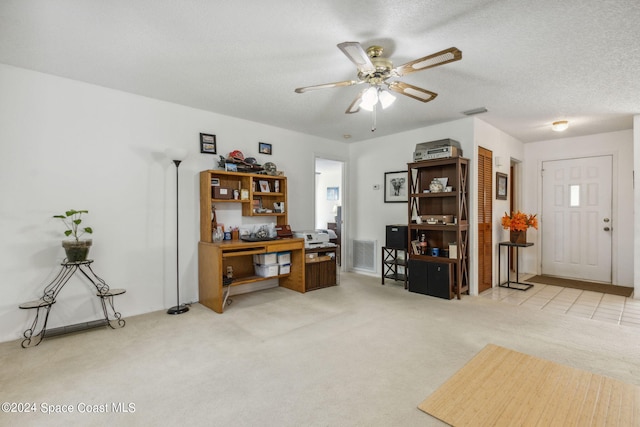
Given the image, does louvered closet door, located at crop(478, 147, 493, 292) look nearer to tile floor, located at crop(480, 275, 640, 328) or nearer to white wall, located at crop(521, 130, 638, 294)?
tile floor, located at crop(480, 275, 640, 328)

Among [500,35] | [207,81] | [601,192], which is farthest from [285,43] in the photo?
[601,192]

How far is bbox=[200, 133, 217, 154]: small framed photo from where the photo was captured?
403 cm

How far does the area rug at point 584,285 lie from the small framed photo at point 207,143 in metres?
5.49

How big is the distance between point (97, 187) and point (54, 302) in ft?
3.87

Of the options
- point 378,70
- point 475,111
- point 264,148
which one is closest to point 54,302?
point 264,148

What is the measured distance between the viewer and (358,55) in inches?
82.7

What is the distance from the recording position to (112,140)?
3365 mm

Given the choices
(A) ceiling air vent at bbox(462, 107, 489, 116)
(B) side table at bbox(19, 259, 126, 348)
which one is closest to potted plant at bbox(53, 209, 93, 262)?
(B) side table at bbox(19, 259, 126, 348)

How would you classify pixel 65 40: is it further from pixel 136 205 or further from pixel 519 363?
pixel 519 363

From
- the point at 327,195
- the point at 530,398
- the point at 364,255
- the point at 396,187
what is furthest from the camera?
the point at 327,195

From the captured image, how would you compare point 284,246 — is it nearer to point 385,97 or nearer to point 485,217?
point 385,97

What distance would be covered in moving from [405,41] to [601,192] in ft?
16.2

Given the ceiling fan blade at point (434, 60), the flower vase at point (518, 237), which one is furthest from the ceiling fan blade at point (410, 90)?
the flower vase at point (518, 237)

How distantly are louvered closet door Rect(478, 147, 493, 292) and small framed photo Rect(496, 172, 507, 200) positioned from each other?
0.32 meters
